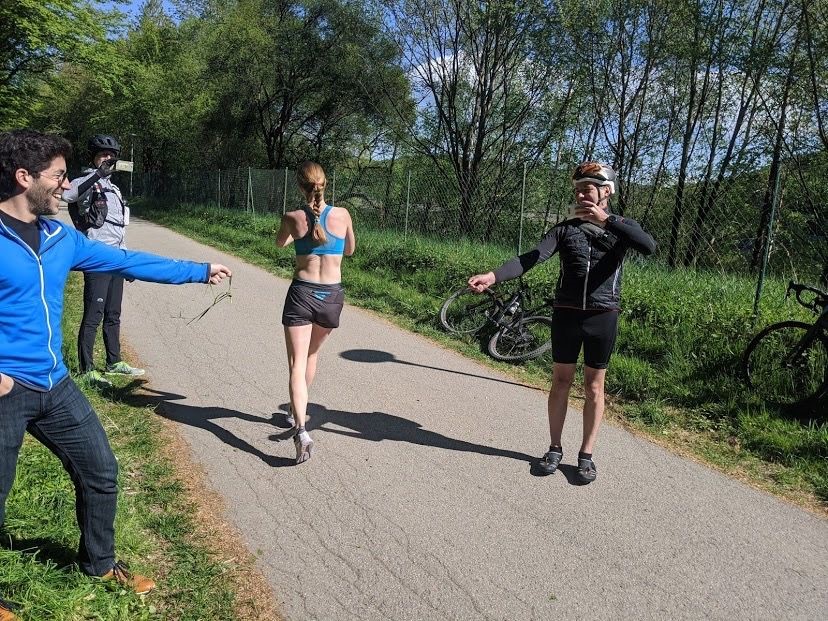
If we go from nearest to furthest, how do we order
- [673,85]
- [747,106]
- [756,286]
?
[756,286] < [747,106] < [673,85]

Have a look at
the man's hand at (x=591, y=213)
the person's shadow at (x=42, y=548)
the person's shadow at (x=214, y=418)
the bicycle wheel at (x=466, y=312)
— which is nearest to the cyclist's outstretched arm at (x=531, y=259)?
the man's hand at (x=591, y=213)

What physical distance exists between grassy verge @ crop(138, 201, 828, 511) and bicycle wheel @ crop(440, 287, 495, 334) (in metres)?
0.20

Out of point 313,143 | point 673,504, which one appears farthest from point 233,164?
point 673,504

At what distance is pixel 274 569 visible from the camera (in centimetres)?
304

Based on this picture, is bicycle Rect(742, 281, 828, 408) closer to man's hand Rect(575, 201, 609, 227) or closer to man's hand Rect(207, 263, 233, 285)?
man's hand Rect(575, 201, 609, 227)

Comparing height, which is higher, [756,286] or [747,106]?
[747,106]

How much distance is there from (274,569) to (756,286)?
624 centimetres

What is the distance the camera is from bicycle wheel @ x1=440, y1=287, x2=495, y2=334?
8.07 meters

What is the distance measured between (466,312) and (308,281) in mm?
4352

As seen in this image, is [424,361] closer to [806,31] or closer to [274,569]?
[274,569]

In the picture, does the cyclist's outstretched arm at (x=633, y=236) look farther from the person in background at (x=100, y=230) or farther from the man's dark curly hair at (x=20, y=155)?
the person in background at (x=100, y=230)

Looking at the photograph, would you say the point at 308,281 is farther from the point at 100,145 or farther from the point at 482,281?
the point at 100,145

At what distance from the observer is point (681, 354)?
6.34m

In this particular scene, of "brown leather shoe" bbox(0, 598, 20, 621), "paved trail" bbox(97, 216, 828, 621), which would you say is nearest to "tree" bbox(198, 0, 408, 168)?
"paved trail" bbox(97, 216, 828, 621)
